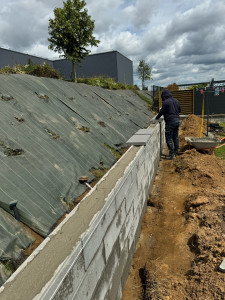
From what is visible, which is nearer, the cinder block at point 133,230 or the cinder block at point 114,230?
the cinder block at point 114,230

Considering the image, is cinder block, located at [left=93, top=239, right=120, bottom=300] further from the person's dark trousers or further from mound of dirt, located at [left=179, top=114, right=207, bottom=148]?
mound of dirt, located at [left=179, top=114, right=207, bottom=148]

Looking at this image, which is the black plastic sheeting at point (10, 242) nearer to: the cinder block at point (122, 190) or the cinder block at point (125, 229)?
the cinder block at point (122, 190)

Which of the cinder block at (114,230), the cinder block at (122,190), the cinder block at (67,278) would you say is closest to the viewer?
the cinder block at (67,278)

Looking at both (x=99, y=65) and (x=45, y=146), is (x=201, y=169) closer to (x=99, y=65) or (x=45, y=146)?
(x=45, y=146)

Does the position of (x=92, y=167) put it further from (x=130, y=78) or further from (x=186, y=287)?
(x=130, y=78)

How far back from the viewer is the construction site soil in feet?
8.77

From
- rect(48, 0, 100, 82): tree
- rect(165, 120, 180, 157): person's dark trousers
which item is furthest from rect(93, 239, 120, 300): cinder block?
rect(48, 0, 100, 82): tree

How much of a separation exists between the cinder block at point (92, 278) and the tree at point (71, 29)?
48.7 ft

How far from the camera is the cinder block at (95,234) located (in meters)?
1.71

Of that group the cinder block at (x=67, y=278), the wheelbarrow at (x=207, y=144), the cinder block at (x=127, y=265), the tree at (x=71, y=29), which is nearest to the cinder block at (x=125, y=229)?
the cinder block at (x=127, y=265)

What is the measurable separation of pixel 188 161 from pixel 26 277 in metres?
6.23

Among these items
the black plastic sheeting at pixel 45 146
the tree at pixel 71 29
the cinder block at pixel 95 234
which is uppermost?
the tree at pixel 71 29

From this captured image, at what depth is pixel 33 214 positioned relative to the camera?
215cm

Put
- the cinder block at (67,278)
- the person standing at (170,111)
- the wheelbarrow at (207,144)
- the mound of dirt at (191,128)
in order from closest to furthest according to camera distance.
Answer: the cinder block at (67,278)
the person standing at (170,111)
the wheelbarrow at (207,144)
the mound of dirt at (191,128)
